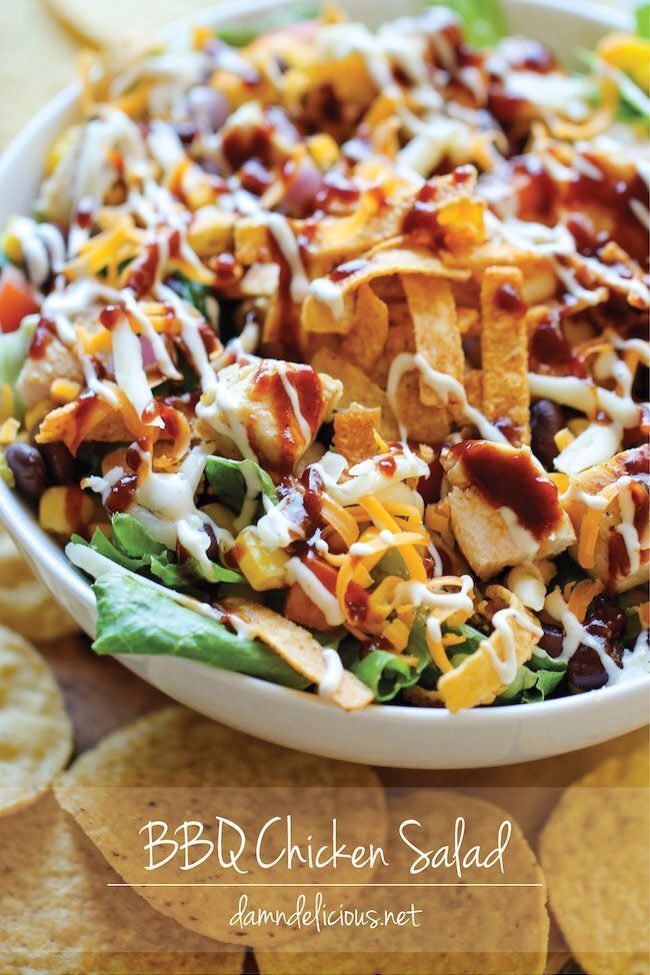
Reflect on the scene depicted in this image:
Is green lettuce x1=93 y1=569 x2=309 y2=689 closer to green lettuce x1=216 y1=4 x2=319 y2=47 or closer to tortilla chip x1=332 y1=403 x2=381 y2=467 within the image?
tortilla chip x1=332 y1=403 x2=381 y2=467

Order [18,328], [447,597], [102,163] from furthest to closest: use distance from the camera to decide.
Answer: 1. [102,163]
2. [18,328]
3. [447,597]

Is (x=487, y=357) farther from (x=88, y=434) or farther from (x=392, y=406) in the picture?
(x=88, y=434)

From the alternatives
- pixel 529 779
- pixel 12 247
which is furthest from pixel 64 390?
pixel 529 779

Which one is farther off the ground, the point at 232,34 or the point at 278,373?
the point at 232,34

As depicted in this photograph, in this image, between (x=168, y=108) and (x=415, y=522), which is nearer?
(x=415, y=522)

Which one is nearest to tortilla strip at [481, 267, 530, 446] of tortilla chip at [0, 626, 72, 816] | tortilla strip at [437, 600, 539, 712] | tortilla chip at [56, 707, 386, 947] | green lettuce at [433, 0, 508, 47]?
tortilla strip at [437, 600, 539, 712]

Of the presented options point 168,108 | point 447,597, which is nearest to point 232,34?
point 168,108
